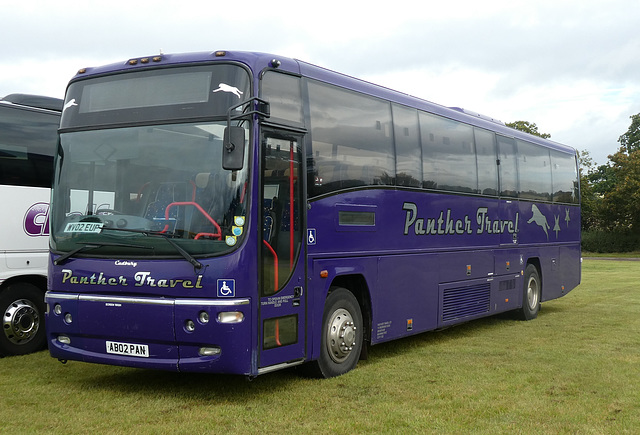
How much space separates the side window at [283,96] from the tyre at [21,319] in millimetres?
4732

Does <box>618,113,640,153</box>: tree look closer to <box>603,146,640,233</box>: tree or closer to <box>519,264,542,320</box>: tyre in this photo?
<box>603,146,640,233</box>: tree

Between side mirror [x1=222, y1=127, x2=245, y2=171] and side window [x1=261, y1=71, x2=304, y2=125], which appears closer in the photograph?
side mirror [x1=222, y1=127, x2=245, y2=171]

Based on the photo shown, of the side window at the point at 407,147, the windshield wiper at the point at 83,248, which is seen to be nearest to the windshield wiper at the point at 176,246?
the windshield wiper at the point at 83,248

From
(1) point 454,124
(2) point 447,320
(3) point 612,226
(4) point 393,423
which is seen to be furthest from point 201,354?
(3) point 612,226

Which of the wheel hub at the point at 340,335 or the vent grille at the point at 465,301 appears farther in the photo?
the vent grille at the point at 465,301

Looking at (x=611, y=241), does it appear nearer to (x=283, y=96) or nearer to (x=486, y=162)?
(x=486, y=162)

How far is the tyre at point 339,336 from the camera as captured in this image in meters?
8.48

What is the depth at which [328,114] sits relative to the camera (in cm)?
877

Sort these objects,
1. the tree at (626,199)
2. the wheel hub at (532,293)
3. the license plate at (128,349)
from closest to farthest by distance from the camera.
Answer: the license plate at (128,349) → the wheel hub at (532,293) → the tree at (626,199)

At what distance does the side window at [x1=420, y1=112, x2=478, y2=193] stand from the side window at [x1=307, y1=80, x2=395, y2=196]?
1079mm

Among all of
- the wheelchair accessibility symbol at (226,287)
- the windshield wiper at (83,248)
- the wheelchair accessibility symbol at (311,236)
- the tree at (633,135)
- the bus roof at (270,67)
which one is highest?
the tree at (633,135)

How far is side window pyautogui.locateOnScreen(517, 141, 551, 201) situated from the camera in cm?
1457

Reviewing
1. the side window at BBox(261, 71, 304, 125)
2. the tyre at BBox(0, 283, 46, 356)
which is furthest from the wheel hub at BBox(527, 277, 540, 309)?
the tyre at BBox(0, 283, 46, 356)

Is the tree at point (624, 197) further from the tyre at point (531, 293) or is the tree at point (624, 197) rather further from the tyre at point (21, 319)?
the tyre at point (21, 319)
